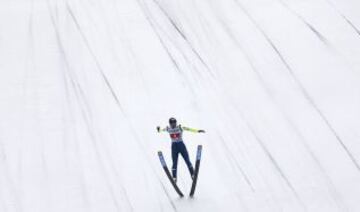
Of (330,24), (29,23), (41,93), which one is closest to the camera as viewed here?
(41,93)

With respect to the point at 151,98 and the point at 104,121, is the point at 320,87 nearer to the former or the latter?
the point at 151,98

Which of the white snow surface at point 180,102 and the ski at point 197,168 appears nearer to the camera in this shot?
the ski at point 197,168

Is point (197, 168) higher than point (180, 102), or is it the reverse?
point (180, 102)

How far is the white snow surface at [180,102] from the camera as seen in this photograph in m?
14.7

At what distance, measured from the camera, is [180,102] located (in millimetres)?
18453

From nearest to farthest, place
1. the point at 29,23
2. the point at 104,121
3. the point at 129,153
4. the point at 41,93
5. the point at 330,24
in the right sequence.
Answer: the point at 129,153 → the point at 104,121 → the point at 41,93 → the point at 330,24 → the point at 29,23

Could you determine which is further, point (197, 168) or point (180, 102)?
point (180, 102)

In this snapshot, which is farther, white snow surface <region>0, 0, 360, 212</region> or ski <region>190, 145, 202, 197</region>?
white snow surface <region>0, 0, 360, 212</region>

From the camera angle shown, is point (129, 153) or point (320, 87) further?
point (320, 87)

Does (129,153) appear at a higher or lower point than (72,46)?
lower

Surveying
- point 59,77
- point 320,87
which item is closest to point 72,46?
point 59,77

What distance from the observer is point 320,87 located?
18438 mm

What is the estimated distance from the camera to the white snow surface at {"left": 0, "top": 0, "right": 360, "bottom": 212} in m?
14.7

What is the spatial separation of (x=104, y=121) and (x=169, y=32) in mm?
5609
